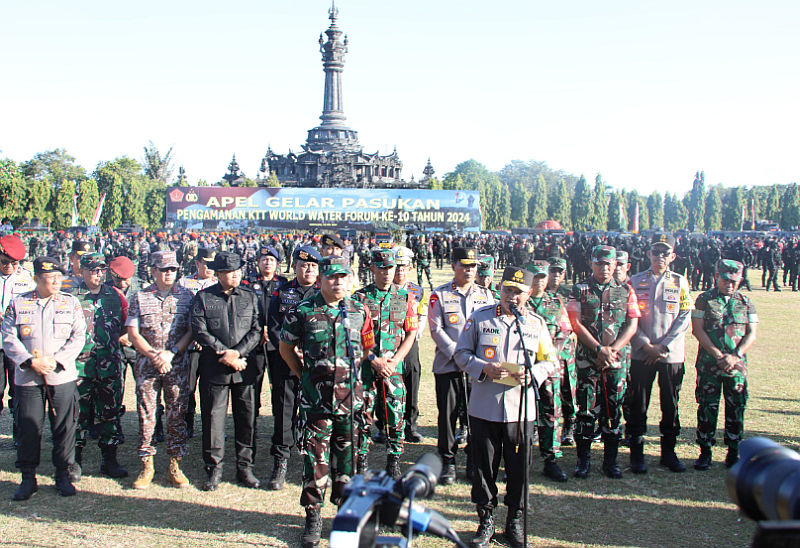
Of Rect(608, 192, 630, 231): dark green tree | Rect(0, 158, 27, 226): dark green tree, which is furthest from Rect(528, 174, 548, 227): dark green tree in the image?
Rect(0, 158, 27, 226): dark green tree

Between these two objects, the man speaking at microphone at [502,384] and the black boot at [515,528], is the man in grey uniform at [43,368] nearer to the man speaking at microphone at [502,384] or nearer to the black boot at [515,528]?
the man speaking at microphone at [502,384]

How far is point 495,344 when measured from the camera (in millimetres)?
4445

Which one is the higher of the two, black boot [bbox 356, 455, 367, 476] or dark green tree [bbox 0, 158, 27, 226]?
dark green tree [bbox 0, 158, 27, 226]

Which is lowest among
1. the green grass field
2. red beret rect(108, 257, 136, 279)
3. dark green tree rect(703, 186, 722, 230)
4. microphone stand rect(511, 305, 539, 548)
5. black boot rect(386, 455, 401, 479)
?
the green grass field

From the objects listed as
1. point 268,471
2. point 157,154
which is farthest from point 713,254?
point 157,154

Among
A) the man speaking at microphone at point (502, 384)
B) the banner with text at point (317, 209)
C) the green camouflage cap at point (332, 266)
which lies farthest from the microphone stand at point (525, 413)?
the banner with text at point (317, 209)

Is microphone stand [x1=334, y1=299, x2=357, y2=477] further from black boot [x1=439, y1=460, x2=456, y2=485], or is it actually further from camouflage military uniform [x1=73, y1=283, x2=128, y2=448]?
camouflage military uniform [x1=73, y1=283, x2=128, y2=448]

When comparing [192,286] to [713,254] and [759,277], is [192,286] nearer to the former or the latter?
[713,254]

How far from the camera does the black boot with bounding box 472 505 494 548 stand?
4.50 meters

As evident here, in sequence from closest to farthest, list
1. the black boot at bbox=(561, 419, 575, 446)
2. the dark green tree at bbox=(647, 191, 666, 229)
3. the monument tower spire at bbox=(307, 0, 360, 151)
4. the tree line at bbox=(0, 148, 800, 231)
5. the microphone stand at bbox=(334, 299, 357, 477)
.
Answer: the microphone stand at bbox=(334, 299, 357, 477) < the black boot at bbox=(561, 419, 575, 446) < the tree line at bbox=(0, 148, 800, 231) < the dark green tree at bbox=(647, 191, 666, 229) < the monument tower spire at bbox=(307, 0, 360, 151)

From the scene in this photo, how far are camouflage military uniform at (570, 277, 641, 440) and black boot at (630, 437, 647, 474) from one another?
213 mm

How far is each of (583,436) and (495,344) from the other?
6.56ft

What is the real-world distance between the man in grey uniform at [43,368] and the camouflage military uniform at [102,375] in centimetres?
44

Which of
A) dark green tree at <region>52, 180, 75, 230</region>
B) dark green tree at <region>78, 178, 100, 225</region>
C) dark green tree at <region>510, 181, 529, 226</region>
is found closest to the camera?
dark green tree at <region>52, 180, 75, 230</region>
